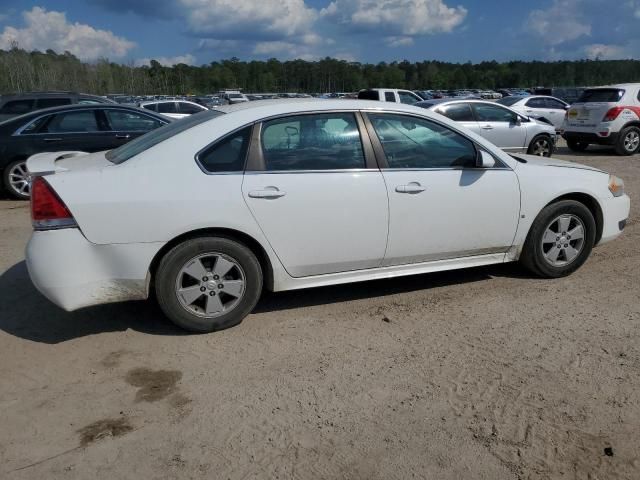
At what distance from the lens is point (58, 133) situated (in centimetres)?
898

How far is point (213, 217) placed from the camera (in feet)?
12.2

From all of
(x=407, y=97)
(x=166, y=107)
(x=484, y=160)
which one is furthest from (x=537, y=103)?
(x=484, y=160)

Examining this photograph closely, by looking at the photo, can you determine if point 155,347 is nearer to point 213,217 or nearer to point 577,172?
point 213,217

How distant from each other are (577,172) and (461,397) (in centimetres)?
272

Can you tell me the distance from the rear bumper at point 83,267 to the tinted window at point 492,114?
9.92m

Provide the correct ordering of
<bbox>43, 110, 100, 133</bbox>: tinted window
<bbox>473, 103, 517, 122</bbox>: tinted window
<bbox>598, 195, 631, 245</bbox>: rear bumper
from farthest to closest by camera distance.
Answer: <bbox>473, 103, 517, 122</bbox>: tinted window → <bbox>43, 110, 100, 133</bbox>: tinted window → <bbox>598, 195, 631, 245</bbox>: rear bumper

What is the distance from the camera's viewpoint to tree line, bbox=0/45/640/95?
74.8 m

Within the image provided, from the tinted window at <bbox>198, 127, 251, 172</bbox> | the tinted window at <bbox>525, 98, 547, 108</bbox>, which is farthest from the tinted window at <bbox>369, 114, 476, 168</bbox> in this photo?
the tinted window at <bbox>525, 98, 547, 108</bbox>

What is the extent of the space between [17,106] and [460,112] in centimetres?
1039

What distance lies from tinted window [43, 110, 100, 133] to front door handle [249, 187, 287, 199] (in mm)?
6414

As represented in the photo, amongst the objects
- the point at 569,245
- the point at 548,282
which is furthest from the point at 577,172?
the point at 548,282

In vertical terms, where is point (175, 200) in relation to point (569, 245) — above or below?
above

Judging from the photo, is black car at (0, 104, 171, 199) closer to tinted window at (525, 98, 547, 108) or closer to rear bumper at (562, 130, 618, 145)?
rear bumper at (562, 130, 618, 145)

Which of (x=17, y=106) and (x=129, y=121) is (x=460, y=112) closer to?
(x=129, y=121)
